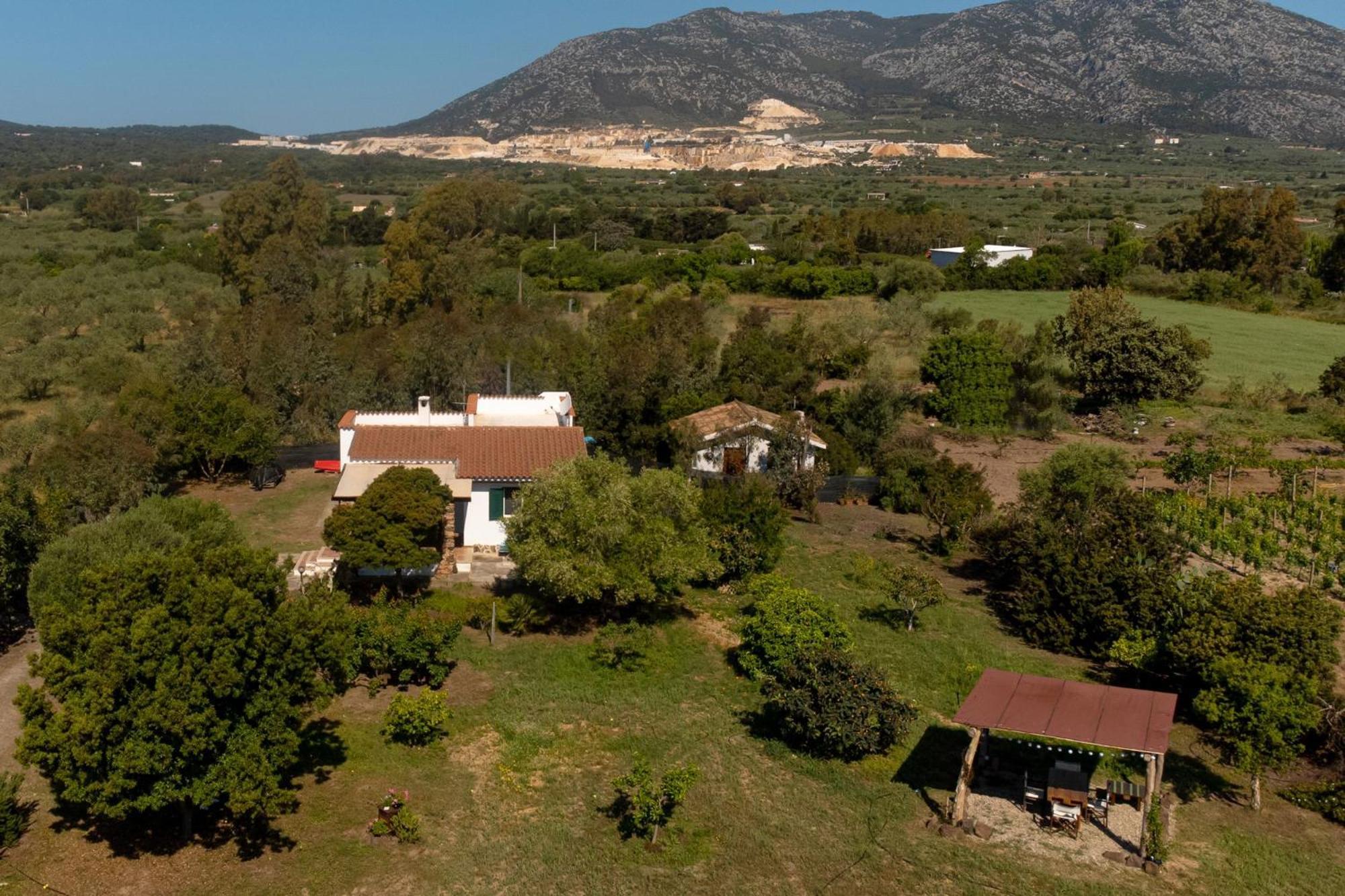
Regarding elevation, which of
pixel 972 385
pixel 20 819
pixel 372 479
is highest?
pixel 372 479

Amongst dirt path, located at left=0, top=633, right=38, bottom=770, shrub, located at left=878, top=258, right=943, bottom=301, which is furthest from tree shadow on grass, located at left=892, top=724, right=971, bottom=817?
shrub, located at left=878, top=258, right=943, bottom=301

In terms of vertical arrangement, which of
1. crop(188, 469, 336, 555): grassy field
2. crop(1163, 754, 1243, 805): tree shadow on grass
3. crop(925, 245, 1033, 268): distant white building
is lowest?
crop(188, 469, 336, 555): grassy field

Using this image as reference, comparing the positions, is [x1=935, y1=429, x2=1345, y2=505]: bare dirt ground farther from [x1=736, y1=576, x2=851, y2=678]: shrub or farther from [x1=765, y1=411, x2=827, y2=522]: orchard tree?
[x1=736, y1=576, x2=851, y2=678]: shrub

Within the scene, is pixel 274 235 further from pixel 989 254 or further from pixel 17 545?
pixel 989 254

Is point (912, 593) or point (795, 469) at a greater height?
point (795, 469)

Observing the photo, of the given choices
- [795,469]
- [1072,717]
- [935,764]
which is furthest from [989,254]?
[1072,717]

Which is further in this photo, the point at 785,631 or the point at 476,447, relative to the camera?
the point at 476,447

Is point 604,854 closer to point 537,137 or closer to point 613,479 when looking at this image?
point 613,479
